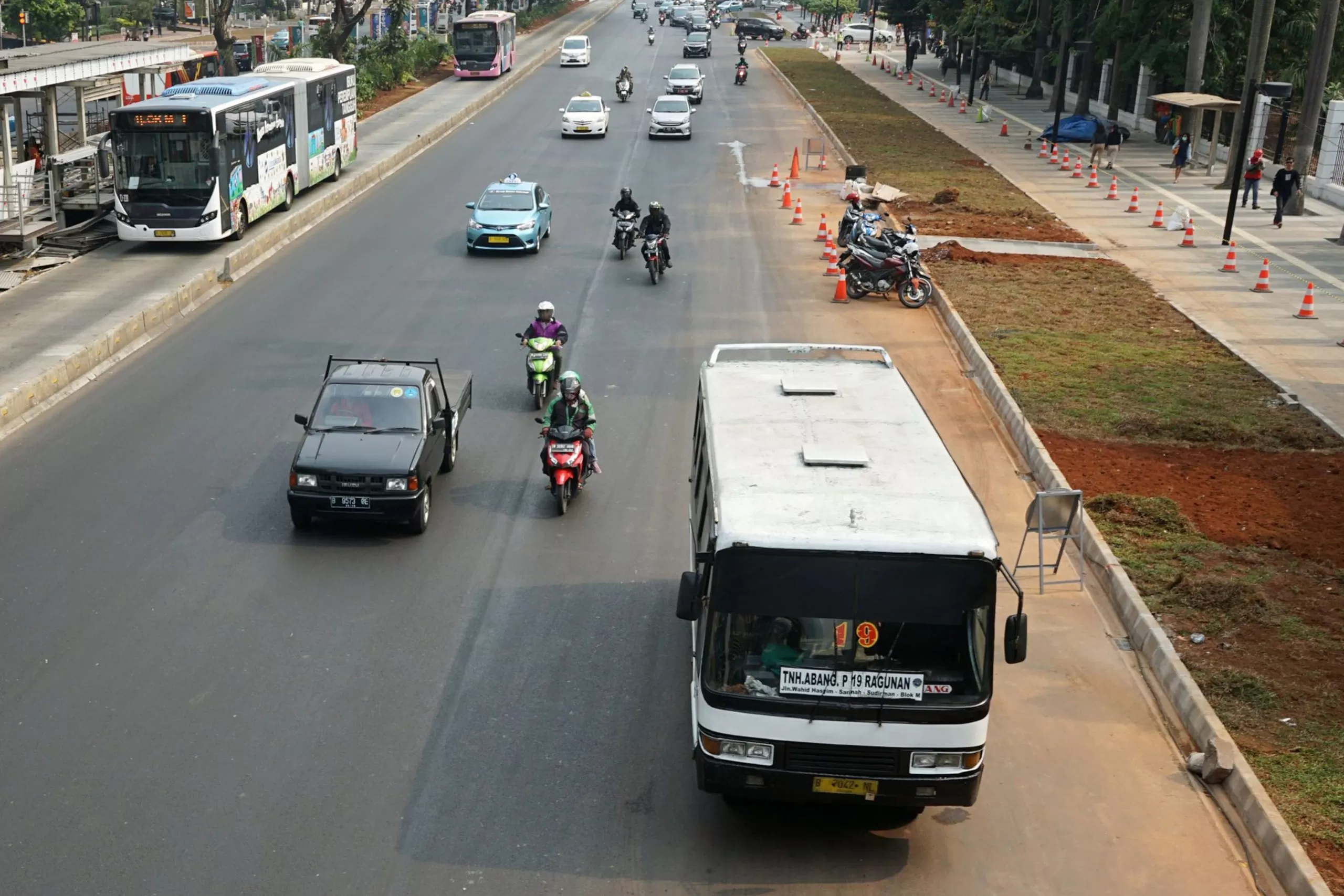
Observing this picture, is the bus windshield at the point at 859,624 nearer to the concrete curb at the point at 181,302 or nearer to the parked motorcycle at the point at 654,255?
the concrete curb at the point at 181,302

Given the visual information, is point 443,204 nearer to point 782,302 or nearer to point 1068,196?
point 782,302

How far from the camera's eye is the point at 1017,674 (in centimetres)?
1195

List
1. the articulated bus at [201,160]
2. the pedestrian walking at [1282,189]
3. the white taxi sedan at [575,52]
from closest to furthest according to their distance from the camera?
the articulated bus at [201,160] → the pedestrian walking at [1282,189] → the white taxi sedan at [575,52]

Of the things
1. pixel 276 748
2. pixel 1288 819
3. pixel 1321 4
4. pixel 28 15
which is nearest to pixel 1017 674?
pixel 1288 819

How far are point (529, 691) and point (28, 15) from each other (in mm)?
70077

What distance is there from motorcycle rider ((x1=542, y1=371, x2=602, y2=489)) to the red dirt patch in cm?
582

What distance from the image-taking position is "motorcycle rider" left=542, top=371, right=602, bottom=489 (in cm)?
1528

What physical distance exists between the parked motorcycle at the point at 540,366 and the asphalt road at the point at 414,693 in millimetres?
427

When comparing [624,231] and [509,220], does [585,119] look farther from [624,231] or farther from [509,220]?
[624,231]

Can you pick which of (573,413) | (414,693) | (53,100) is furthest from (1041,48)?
(414,693)

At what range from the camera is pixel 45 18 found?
228 feet

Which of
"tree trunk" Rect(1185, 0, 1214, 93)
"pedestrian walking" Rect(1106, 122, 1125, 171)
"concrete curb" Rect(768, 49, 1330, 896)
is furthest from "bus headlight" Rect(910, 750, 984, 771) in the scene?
"tree trunk" Rect(1185, 0, 1214, 93)

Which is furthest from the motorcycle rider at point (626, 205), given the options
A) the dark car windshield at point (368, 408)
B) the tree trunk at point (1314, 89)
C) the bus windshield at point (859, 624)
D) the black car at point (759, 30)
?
the black car at point (759, 30)

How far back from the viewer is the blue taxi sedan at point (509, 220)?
29.2m
